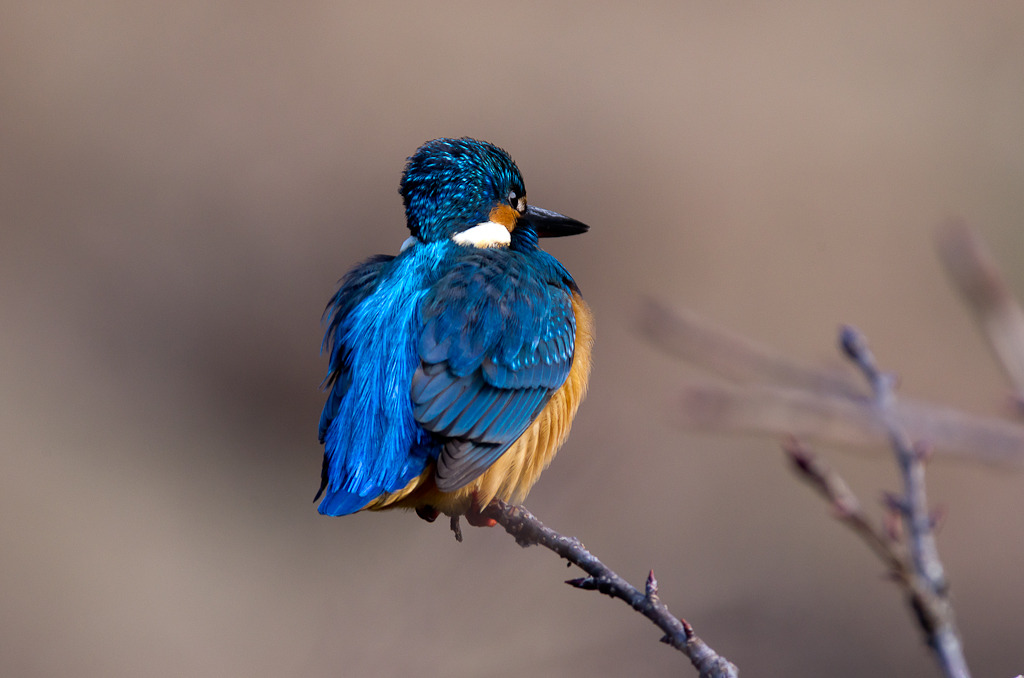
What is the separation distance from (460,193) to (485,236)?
12 centimetres

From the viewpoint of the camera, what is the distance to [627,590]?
133 cm

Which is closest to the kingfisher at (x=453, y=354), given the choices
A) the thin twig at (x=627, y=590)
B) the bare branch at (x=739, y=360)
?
the thin twig at (x=627, y=590)

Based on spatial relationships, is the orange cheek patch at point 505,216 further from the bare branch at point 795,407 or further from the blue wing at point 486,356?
the bare branch at point 795,407

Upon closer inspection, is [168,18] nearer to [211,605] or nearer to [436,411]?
[211,605]

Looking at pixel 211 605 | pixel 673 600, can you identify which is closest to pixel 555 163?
pixel 673 600

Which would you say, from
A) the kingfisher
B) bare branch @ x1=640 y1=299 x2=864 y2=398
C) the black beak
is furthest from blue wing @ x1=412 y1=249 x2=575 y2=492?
bare branch @ x1=640 y1=299 x2=864 y2=398

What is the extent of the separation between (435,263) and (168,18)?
12.2ft

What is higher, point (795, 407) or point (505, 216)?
point (795, 407)

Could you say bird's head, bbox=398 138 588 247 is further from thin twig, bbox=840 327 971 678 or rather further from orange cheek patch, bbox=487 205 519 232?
thin twig, bbox=840 327 971 678

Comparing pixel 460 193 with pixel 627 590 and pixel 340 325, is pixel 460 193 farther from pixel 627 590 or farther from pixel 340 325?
pixel 627 590

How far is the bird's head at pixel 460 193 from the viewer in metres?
2.33

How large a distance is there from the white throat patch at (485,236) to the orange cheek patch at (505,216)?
13 millimetres

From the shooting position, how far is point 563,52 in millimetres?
5348

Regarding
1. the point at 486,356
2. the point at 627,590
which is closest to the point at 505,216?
the point at 486,356
